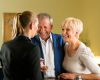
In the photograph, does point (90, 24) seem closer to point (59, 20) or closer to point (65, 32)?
point (59, 20)

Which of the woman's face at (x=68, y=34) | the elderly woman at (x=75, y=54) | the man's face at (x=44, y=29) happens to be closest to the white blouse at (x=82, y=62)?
the elderly woman at (x=75, y=54)

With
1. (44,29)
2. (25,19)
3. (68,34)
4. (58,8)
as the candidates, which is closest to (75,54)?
(68,34)

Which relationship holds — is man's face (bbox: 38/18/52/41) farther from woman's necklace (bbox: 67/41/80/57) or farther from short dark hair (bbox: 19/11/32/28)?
short dark hair (bbox: 19/11/32/28)

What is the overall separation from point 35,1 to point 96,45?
1389mm

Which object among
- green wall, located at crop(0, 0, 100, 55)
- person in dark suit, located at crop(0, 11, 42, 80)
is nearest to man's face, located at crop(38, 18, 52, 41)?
person in dark suit, located at crop(0, 11, 42, 80)

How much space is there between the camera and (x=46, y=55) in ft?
7.64

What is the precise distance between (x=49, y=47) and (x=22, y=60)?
0.80 m

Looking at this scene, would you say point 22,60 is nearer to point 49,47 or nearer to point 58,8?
point 49,47

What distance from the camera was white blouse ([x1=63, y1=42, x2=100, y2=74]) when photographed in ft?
6.69

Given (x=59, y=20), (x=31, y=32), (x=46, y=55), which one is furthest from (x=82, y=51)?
(x=59, y=20)

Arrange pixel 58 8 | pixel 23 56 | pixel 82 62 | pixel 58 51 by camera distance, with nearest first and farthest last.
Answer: pixel 23 56 < pixel 82 62 < pixel 58 51 < pixel 58 8

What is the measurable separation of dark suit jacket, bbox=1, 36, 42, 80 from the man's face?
0.77 m

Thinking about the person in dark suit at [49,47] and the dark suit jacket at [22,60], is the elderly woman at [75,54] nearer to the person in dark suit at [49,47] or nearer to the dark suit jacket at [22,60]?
the person in dark suit at [49,47]

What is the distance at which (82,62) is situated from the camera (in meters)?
2.10
